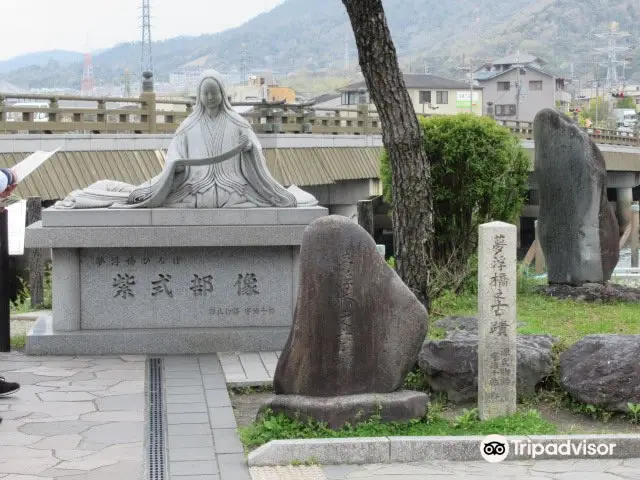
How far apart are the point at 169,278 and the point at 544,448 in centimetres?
468

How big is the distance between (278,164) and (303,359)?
21.5 metres

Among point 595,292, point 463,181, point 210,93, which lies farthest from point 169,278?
point 595,292

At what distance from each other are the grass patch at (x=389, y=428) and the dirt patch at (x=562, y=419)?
0.22 m

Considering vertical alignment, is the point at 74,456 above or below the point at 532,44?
below

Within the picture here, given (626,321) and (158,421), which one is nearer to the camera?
(158,421)

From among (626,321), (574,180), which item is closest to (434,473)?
(626,321)

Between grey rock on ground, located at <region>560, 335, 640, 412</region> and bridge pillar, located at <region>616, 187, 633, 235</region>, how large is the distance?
4025cm

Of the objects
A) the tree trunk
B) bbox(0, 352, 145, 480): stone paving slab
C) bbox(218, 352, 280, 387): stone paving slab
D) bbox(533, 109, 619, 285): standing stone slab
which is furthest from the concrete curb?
bbox(533, 109, 619, 285): standing stone slab

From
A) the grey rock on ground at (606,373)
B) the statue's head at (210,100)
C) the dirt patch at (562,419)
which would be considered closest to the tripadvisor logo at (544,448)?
the dirt patch at (562,419)

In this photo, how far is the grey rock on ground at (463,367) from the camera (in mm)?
8148

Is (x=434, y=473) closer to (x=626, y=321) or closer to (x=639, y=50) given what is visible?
(x=626, y=321)

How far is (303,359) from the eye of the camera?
24.2 ft

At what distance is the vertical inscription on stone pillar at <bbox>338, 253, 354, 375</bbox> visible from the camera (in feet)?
24.0

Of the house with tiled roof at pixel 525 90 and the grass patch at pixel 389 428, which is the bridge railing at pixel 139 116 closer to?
the grass patch at pixel 389 428
